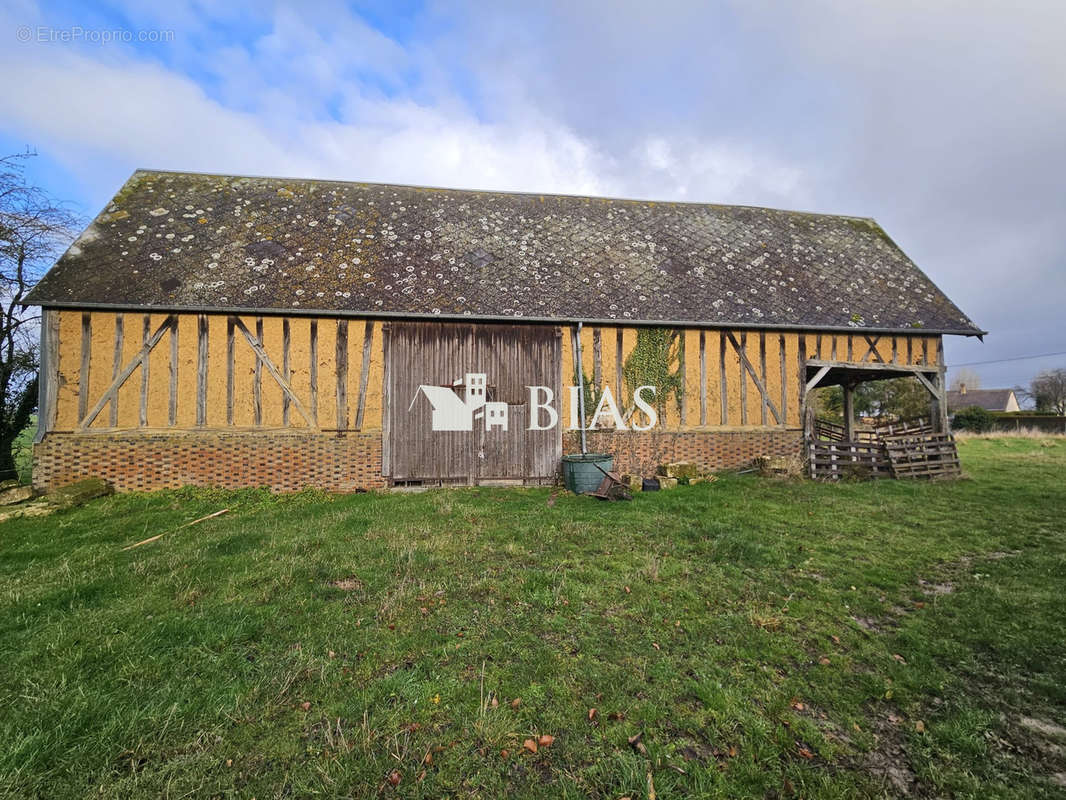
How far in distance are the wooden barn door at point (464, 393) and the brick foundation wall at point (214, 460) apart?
0.78m

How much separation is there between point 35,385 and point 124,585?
10833 mm

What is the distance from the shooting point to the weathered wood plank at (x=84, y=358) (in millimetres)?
9078

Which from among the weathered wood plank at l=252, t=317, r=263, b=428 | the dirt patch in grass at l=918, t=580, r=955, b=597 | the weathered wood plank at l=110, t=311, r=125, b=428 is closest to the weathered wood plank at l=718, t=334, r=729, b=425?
the dirt patch in grass at l=918, t=580, r=955, b=597

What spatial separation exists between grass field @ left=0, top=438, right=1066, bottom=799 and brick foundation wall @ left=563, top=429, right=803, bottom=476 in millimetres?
4267

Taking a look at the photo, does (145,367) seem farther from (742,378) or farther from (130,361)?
(742,378)

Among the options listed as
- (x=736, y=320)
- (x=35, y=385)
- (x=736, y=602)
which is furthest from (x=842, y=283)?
(x=35, y=385)

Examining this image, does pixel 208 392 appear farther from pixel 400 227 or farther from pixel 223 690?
pixel 223 690

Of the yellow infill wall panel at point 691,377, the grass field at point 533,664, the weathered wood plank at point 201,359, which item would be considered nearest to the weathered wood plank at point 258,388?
the weathered wood plank at point 201,359

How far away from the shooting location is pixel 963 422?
27547mm

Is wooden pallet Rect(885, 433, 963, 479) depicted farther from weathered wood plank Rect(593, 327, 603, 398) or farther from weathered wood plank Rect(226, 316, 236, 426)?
weathered wood plank Rect(226, 316, 236, 426)

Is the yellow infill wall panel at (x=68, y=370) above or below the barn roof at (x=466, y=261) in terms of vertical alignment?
below

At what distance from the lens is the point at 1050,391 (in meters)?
47.7

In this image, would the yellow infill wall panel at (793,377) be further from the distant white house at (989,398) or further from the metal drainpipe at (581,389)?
the distant white house at (989,398)

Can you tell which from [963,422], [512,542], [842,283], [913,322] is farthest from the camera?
[963,422]
